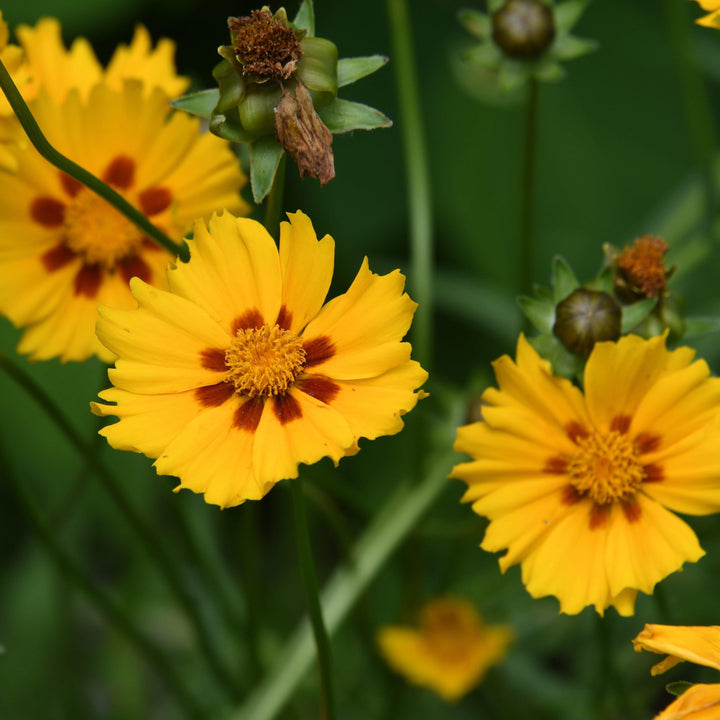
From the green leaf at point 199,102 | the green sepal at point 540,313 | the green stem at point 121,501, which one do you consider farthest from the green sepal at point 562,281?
the green stem at point 121,501

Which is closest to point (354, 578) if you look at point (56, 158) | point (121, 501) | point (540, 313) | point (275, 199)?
point (121, 501)

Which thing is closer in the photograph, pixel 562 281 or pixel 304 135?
pixel 304 135

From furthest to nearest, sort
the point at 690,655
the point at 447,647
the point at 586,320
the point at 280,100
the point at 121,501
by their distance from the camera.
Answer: the point at 447,647 → the point at 121,501 → the point at 586,320 → the point at 280,100 → the point at 690,655

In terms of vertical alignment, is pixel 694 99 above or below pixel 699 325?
above

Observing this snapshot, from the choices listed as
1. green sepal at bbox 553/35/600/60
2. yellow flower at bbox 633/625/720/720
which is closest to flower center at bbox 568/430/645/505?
→ yellow flower at bbox 633/625/720/720

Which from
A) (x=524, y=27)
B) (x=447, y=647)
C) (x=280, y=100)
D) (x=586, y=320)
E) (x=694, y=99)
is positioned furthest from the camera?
(x=447, y=647)

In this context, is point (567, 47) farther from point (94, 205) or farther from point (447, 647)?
point (447, 647)

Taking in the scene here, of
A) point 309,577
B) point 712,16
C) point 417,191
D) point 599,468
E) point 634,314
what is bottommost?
point 309,577

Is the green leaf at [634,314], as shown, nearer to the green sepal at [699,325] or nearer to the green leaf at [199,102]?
the green sepal at [699,325]

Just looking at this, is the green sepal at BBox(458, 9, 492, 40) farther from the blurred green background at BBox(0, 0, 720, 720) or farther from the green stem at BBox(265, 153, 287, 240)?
the green stem at BBox(265, 153, 287, 240)
